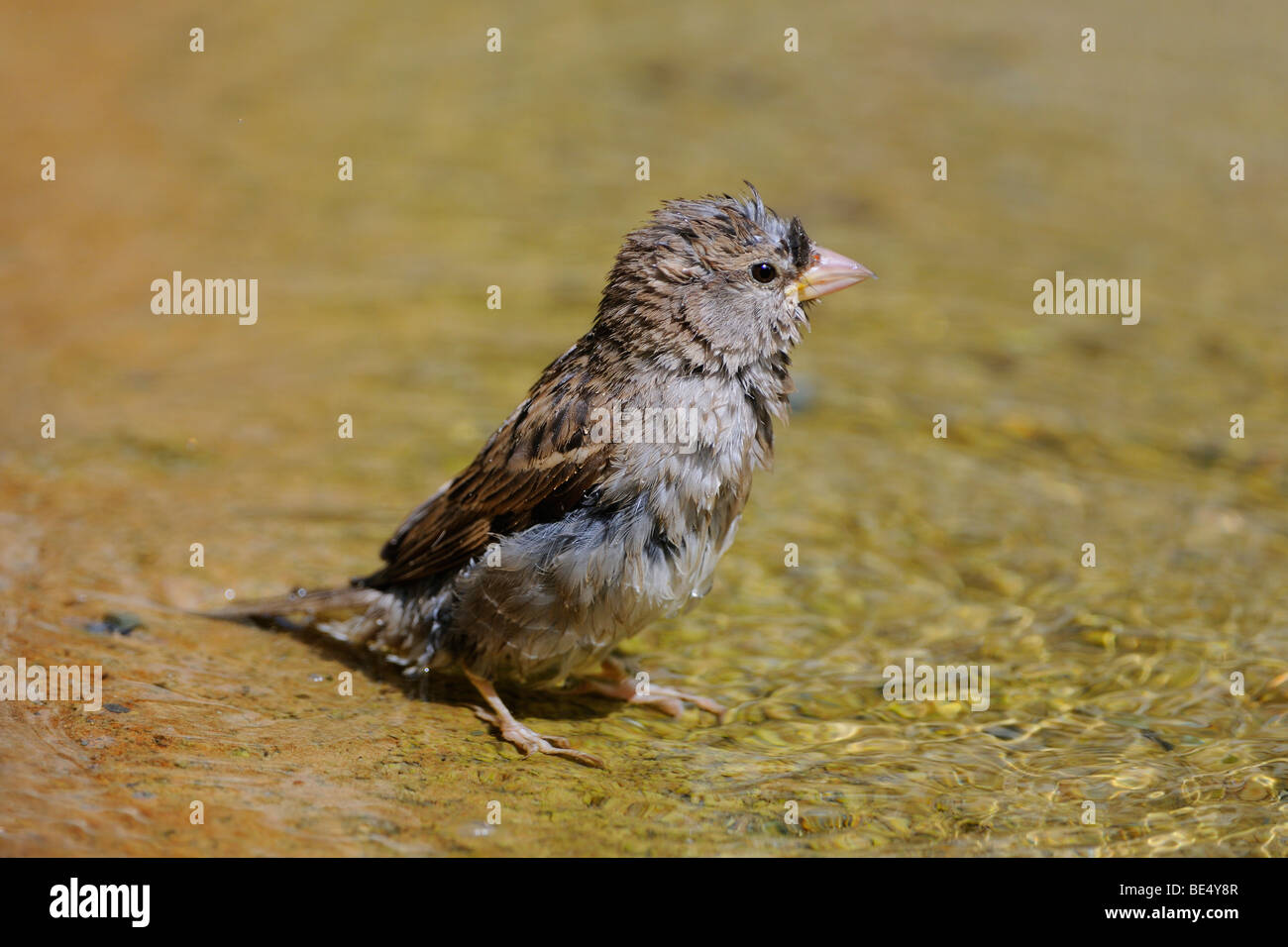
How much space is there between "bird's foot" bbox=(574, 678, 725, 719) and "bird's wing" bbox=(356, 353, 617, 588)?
27.1 inches

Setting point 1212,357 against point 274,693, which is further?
point 1212,357

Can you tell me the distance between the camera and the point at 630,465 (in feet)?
13.4

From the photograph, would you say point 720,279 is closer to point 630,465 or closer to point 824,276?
point 824,276

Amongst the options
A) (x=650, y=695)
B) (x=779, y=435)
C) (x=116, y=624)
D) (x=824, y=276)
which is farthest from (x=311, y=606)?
(x=779, y=435)

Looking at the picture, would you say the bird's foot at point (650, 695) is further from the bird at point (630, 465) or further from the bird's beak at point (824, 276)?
the bird's beak at point (824, 276)

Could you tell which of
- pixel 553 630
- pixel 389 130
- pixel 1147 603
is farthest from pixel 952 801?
pixel 389 130

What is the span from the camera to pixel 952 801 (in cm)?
394

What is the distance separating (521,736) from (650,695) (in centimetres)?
59

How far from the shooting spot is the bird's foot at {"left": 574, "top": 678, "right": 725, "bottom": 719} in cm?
454

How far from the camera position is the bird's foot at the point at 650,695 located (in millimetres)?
4535

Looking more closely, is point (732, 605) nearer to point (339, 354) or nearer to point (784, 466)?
point (784, 466)
